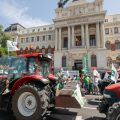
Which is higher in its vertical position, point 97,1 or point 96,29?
point 97,1

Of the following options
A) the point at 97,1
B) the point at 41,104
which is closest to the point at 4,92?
the point at 41,104

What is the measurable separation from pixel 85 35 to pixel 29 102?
3518 cm

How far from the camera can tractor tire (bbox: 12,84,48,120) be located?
5.15 meters

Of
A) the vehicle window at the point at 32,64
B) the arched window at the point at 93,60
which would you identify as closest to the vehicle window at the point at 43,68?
the vehicle window at the point at 32,64

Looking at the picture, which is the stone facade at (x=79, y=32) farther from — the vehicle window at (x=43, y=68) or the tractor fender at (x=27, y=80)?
the tractor fender at (x=27, y=80)

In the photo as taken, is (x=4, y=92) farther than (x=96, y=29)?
No

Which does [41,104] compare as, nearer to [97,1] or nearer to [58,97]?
[58,97]

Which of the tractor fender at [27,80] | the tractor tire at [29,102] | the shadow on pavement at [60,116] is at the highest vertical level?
the tractor fender at [27,80]

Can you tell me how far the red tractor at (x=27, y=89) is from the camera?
5.27 m

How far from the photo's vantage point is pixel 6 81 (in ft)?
20.0

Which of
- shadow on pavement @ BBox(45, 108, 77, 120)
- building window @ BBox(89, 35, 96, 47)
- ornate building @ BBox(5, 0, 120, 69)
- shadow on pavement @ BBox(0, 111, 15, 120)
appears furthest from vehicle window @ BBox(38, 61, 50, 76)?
building window @ BBox(89, 35, 96, 47)

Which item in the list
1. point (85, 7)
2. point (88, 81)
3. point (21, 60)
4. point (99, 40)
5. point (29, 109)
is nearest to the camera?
point (29, 109)

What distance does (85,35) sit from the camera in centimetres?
3941

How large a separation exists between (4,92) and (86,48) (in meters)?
33.2
